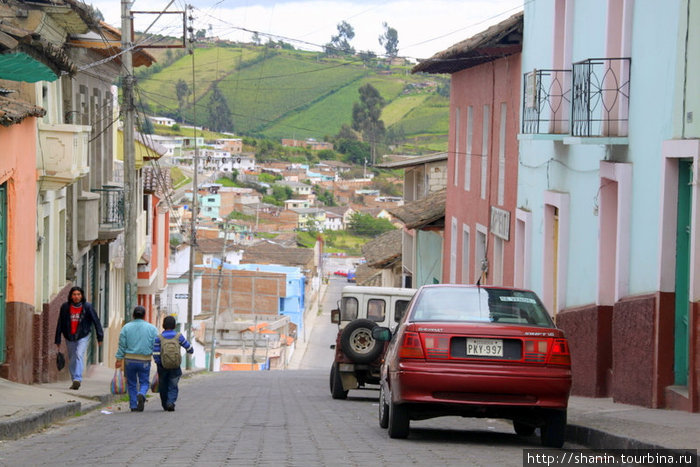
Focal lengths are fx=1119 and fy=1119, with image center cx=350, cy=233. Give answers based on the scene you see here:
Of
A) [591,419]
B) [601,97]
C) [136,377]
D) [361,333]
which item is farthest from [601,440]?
[361,333]

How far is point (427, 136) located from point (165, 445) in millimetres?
125482

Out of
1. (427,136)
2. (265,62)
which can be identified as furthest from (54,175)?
(265,62)

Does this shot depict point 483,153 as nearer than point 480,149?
Yes

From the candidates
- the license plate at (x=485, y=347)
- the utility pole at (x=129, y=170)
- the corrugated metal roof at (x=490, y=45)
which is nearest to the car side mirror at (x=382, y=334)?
the license plate at (x=485, y=347)

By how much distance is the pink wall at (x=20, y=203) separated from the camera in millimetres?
16398

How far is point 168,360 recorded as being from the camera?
47.3 ft

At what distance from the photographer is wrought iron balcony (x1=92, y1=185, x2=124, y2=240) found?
28.3 meters

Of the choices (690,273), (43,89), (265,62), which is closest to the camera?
(690,273)

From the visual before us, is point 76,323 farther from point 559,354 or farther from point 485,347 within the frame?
point 559,354

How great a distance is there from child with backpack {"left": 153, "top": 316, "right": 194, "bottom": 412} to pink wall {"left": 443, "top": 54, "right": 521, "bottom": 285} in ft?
31.5

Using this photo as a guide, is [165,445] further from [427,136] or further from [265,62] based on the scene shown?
[265,62]

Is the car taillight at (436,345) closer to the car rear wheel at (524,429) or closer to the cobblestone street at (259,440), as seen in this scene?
the cobblestone street at (259,440)

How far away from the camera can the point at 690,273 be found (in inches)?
427

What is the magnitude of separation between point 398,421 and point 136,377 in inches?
230
